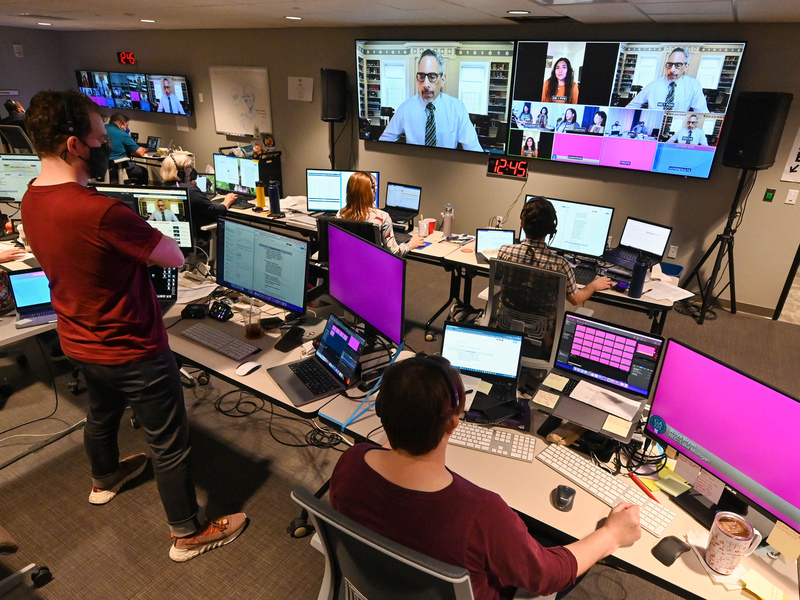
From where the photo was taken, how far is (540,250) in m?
2.70

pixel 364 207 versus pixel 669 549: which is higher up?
pixel 364 207

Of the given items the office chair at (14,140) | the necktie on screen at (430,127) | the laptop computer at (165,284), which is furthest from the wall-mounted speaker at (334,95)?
the laptop computer at (165,284)

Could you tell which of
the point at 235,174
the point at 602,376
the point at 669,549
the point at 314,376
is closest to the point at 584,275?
the point at 602,376

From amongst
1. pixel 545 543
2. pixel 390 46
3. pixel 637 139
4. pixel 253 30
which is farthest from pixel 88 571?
pixel 253 30

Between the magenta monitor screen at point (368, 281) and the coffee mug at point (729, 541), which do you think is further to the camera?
the magenta monitor screen at point (368, 281)

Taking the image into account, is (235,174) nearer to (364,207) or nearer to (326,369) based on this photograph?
(364,207)

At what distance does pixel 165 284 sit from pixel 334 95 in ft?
13.3

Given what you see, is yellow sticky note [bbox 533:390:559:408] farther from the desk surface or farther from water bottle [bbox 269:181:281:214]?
water bottle [bbox 269:181:281:214]

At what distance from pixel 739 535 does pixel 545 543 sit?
54 cm

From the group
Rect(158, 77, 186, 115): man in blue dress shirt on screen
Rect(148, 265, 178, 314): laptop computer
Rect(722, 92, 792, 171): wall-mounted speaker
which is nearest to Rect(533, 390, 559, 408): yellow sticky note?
Rect(148, 265, 178, 314): laptop computer

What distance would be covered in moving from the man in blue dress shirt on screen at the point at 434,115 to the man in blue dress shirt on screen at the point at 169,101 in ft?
13.4

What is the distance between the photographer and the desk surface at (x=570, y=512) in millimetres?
1275

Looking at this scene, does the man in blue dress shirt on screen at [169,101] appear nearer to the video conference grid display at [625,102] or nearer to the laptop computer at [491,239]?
the video conference grid display at [625,102]

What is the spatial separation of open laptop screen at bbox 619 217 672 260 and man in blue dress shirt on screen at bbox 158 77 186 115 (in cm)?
701
